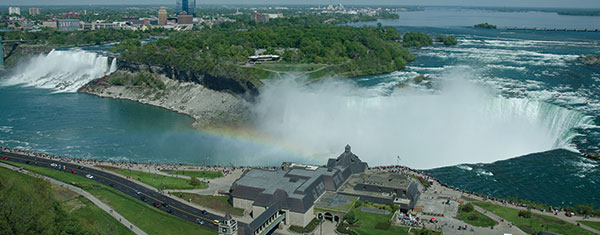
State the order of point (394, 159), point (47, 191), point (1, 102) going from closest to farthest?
point (47, 191) < point (394, 159) < point (1, 102)

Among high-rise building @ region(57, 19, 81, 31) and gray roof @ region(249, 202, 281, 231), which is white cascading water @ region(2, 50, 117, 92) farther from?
gray roof @ region(249, 202, 281, 231)

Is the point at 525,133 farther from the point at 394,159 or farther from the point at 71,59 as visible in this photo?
the point at 71,59

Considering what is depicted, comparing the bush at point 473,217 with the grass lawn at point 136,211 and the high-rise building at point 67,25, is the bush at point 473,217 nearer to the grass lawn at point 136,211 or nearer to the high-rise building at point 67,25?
the grass lawn at point 136,211

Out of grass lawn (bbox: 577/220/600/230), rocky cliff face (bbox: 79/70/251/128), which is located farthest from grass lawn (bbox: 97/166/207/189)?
grass lawn (bbox: 577/220/600/230)

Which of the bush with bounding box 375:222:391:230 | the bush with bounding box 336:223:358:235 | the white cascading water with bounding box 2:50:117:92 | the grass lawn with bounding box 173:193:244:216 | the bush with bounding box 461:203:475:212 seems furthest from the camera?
the white cascading water with bounding box 2:50:117:92

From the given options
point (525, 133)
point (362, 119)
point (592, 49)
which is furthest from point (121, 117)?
point (592, 49)

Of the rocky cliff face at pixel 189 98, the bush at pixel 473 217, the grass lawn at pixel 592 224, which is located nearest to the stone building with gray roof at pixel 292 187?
the bush at pixel 473 217
